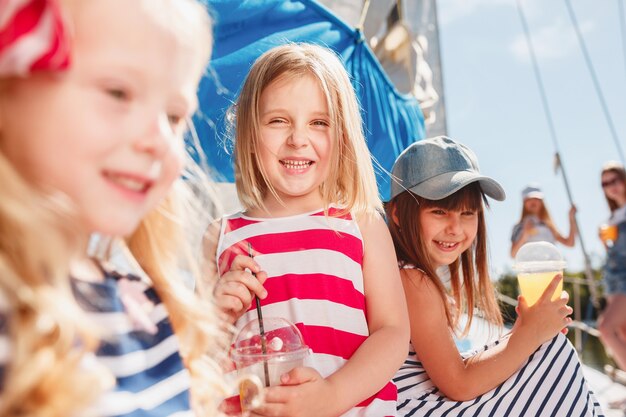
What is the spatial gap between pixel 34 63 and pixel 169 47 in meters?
0.13

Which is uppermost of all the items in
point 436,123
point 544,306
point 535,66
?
point 535,66

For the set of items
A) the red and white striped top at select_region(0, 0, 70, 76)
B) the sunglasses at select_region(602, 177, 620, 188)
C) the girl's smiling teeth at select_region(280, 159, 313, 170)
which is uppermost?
the sunglasses at select_region(602, 177, 620, 188)

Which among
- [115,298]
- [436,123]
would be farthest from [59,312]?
[436,123]

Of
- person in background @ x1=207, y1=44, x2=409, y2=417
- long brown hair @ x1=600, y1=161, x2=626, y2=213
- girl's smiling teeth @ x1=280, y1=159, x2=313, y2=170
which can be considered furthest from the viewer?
long brown hair @ x1=600, y1=161, x2=626, y2=213

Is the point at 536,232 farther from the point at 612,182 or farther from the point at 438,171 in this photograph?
the point at 438,171

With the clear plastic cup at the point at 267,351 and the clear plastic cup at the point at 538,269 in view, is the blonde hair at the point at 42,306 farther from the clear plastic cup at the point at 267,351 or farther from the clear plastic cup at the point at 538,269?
the clear plastic cup at the point at 538,269

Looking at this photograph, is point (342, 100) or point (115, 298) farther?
Result: point (342, 100)

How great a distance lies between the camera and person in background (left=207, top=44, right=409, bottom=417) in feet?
3.75

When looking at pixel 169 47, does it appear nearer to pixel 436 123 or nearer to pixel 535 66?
pixel 436 123

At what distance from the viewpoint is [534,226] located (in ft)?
14.2

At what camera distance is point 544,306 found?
55.3 inches

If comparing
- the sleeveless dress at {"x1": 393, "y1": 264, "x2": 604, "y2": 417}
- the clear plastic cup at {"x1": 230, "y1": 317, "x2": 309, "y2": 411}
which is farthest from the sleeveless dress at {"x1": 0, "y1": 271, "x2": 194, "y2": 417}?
the sleeveless dress at {"x1": 393, "y1": 264, "x2": 604, "y2": 417}

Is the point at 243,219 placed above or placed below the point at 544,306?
above

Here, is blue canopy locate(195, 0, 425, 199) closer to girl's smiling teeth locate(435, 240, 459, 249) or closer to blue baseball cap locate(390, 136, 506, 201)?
blue baseball cap locate(390, 136, 506, 201)
